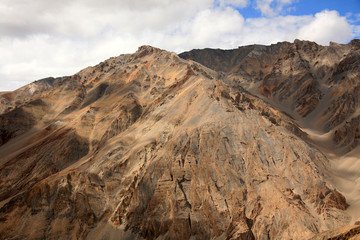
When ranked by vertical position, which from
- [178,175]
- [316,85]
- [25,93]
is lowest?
[316,85]

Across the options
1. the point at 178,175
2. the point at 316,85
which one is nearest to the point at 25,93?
the point at 316,85

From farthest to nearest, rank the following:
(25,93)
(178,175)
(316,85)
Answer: (25,93), (316,85), (178,175)

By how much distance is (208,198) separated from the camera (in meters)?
28.3

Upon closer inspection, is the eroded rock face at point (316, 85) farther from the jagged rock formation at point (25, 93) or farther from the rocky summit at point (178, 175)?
the jagged rock formation at point (25, 93)

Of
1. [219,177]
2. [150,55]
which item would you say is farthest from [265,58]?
[219,177]

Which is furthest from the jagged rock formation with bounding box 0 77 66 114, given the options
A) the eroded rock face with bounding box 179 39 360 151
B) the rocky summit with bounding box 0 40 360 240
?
the eroded rock face with bounding box 179 39 360 151

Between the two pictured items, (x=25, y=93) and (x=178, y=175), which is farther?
(x=25, y=93)

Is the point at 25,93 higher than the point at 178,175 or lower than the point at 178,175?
higher

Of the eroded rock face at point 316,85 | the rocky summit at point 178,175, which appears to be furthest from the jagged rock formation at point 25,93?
the eroded rock face at point 316,85

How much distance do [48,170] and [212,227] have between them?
23202mm

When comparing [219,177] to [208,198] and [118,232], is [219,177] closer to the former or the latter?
[208,198]

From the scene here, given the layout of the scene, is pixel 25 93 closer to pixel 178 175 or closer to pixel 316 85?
pixel 316 85

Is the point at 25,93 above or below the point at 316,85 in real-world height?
above

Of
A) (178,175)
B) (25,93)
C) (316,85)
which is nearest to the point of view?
(178,175)
